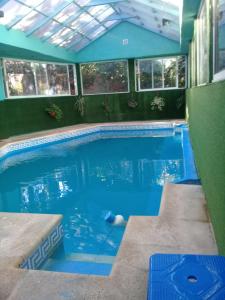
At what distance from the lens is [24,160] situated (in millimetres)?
7043

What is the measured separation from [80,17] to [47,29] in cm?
105

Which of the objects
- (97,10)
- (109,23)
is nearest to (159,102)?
(109,23)

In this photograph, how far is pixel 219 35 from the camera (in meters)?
2.40

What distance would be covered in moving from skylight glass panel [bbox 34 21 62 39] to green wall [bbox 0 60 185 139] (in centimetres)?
211

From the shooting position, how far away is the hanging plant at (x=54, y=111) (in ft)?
34.3

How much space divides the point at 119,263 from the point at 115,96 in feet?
34.3

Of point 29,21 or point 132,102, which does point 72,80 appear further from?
point 29,21

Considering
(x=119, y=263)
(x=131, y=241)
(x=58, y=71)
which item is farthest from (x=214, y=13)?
(x=58, y=71)

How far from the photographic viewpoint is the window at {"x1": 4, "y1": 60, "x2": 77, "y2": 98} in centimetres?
912

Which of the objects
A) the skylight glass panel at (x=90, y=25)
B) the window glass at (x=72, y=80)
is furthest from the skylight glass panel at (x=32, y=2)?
the window glass at (x=72, y=80)

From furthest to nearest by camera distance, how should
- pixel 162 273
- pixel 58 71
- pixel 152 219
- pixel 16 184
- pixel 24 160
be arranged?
pixel 58 71, pixel 24 160, pixel 16 184, pixel 152 219, pixel 162 273

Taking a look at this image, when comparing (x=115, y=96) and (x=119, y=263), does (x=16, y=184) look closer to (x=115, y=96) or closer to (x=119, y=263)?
(x=119, y=263)

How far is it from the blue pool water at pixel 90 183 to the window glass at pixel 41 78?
2813mm

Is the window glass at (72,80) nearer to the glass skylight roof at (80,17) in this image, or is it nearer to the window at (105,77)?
the window at (105,77)
